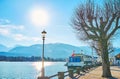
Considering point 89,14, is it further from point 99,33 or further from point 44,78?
point 44,78

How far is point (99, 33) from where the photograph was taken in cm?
2947

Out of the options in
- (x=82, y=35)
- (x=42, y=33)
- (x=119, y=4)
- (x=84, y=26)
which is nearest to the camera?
(x=42, y=33)

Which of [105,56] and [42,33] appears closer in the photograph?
[42,33]

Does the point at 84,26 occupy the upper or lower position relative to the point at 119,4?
lower

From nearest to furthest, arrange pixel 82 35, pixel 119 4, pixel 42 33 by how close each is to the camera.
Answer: pixel 42 33 → pixel 119 4 → pixel 82 35

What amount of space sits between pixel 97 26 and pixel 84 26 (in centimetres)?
151

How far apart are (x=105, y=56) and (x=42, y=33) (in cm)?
1223

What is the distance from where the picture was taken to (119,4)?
27.9m

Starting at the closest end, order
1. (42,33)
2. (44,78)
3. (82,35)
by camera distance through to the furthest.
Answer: (44,78) → (42,33) → (82,35)

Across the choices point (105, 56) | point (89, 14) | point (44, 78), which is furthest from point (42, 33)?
point (105, 56)

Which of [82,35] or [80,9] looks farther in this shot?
[82,35]

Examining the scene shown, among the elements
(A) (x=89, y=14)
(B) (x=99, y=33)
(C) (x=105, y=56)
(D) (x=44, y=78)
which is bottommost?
(D) (x=44, y=78)

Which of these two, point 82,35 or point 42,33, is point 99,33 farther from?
point 42,33

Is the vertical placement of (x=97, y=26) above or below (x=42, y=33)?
above
